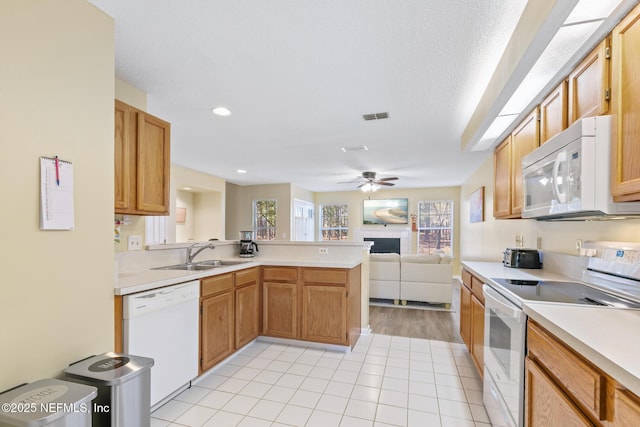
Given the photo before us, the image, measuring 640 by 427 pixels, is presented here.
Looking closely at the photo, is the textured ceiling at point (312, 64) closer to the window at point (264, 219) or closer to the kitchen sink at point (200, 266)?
the kitchen sink at point (200, 266)

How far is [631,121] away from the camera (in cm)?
121

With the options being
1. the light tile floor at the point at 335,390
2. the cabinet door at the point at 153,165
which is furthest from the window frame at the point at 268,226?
the cabinet door at the point at 153,165

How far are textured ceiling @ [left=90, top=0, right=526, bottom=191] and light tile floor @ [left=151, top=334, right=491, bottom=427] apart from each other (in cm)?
239

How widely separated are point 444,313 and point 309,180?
3994 mm

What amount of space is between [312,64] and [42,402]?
218 cm

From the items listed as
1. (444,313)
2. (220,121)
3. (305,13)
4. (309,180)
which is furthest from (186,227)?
(305,13)

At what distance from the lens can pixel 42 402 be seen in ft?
3.52

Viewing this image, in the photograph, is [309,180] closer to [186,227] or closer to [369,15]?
[186,227]

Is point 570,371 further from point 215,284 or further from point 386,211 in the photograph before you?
point 386,211

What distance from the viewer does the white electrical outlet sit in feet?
8.02

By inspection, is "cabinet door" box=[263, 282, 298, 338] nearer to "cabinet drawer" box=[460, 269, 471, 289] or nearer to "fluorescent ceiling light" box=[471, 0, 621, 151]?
"cabinet drawer" box=[460, 269, 471, 289]

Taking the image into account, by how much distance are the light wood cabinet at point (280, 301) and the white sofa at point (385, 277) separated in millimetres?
2162

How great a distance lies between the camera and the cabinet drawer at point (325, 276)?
10.1ft

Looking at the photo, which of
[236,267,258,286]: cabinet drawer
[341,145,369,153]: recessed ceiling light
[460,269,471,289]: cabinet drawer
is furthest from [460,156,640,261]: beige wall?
[236,267,258,286]: cabinet drawer
